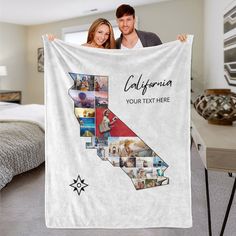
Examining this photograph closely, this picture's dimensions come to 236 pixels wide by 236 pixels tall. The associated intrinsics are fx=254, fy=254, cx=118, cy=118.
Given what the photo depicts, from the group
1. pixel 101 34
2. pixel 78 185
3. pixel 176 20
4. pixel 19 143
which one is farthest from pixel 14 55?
pixel 78 185

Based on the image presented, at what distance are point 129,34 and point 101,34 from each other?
0.16 metres

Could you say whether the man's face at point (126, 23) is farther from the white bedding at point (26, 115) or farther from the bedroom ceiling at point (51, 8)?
the bedroom ceiling at point (51, 8)

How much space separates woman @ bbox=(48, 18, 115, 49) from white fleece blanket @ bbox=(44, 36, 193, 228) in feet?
0.65

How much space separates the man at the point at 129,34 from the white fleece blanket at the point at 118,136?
0.74 ft

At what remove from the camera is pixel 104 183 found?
1369 millimetres

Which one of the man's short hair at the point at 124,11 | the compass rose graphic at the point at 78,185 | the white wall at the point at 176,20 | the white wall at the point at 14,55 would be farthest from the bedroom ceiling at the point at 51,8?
the compass rose graphic at the point at 78,185

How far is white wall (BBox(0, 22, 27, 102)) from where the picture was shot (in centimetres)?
553

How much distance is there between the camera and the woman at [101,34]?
4.75 feet

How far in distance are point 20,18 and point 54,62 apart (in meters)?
4.53

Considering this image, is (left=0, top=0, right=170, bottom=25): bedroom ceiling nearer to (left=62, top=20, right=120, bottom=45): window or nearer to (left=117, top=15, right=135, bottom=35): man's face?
(left=62, top=20, right=120, bottom=45): window

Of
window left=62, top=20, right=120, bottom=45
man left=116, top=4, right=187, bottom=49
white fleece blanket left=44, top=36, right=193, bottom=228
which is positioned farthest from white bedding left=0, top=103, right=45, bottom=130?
window left=62, top=20, right=120, bottom=45

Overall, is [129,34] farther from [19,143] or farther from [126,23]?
[19,143]

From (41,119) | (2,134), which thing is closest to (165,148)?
(2,134)

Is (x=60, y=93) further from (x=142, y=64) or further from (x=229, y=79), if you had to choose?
(x=229, y=79)
